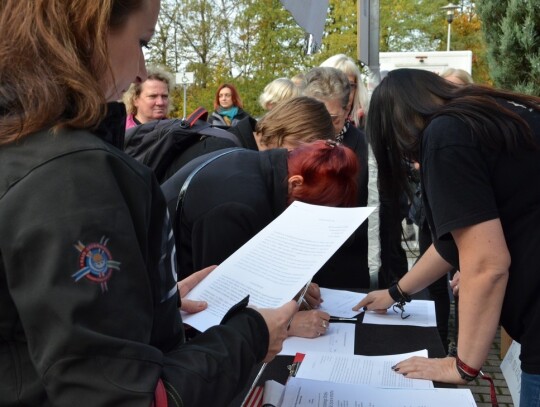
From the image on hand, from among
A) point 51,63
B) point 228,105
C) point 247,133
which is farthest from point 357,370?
point 228,105

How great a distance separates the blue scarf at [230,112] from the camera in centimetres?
643

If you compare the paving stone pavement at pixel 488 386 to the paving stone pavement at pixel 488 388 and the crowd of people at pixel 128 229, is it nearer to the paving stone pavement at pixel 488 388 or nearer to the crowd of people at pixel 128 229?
the paving stone pavement at pixel 488 388

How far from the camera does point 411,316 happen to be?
198cm

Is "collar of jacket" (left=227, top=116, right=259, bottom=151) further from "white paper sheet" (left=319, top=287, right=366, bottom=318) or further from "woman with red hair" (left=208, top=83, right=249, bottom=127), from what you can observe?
"woman with red hair" (left=208, top=83, right=249, bottom=127)

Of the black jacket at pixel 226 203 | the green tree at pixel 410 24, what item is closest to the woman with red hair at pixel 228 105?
the black jacket at pixel 226 203

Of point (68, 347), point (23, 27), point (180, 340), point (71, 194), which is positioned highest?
point (23, 27)

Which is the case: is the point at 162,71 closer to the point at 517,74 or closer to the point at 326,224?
the point at 326,224

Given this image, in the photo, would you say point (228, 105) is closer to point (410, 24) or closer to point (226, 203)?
point (226, 203)

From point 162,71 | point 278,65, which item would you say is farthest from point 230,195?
point 278,65

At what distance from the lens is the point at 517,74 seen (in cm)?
753

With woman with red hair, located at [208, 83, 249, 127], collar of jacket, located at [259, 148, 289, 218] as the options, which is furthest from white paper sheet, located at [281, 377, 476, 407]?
woman with red hair, located at [208, 83, 249, 127]

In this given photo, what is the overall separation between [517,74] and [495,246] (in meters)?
6.76

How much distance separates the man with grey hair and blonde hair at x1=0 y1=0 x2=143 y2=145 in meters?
1.76

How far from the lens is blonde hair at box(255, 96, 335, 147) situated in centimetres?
229
